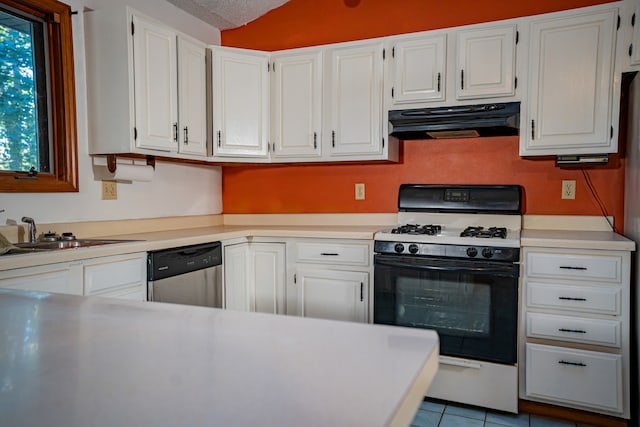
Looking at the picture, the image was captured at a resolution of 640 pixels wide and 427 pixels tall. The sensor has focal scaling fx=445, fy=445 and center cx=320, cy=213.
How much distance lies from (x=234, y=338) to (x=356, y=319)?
6.68 feet

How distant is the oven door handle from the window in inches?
68.4

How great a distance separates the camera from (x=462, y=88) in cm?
253

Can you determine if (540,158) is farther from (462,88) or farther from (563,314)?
(563,314)

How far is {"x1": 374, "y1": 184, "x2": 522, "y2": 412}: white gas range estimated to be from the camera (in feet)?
7.36

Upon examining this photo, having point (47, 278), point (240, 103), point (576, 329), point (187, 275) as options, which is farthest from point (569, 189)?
point (47, 278)

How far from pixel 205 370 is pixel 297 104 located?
102 inches

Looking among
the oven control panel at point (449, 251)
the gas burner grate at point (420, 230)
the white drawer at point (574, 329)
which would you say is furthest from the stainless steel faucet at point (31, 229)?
the white drawer at point (574, 329)

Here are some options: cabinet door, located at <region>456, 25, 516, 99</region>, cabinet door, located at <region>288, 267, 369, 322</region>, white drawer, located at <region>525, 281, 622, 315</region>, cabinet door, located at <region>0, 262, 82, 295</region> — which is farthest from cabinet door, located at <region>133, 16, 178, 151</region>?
white drawer, located at <region>525, 281, 622, 315</region>

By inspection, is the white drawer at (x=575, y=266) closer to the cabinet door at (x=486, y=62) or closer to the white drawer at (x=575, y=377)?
the white drawer at (x=575, y=377)

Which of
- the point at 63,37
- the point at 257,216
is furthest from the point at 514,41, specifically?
the point at 63,37

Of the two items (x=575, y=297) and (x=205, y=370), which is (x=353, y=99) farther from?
(x=205, y=370)

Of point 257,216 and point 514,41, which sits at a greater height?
point 514,41

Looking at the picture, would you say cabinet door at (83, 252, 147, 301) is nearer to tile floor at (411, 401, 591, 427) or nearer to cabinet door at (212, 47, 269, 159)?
cabinet door at (212, 47, 269, 159)

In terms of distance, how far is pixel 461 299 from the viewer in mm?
2328
